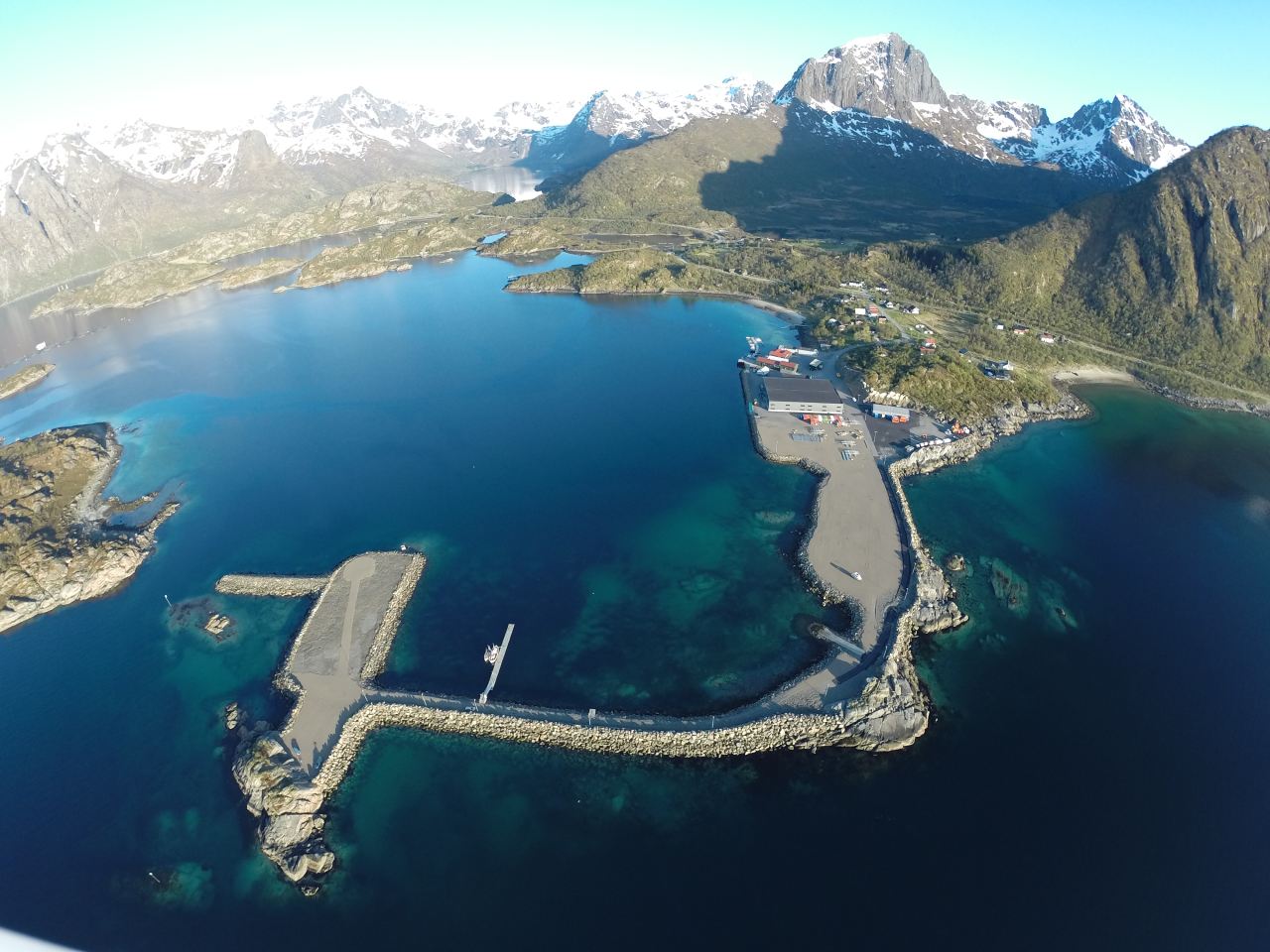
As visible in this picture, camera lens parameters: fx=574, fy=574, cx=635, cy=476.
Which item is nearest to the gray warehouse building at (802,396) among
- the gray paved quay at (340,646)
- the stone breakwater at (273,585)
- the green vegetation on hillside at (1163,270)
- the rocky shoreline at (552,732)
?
the rocky shoreline at (552,732)

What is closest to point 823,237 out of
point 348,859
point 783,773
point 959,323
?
point 959,323

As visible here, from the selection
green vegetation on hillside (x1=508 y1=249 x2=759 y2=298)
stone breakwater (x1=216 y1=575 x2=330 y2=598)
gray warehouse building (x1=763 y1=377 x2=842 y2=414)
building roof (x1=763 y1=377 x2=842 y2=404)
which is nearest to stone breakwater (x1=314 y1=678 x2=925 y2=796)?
stone breakwater (x1=216 y1=575 x2=330 y2=598)

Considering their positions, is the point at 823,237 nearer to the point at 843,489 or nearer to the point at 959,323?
the point at 959,323

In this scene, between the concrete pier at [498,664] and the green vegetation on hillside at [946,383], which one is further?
the green vegetation on hillside at [946,383]

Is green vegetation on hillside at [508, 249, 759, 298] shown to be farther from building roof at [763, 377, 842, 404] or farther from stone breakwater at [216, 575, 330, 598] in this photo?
stone breakwater at [216, 575, 330, 598]

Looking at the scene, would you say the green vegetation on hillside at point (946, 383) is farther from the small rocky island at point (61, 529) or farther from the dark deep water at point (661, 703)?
the small rocky island at point (61, 529)

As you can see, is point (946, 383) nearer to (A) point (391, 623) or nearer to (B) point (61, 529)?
(A) point (391, 623)
